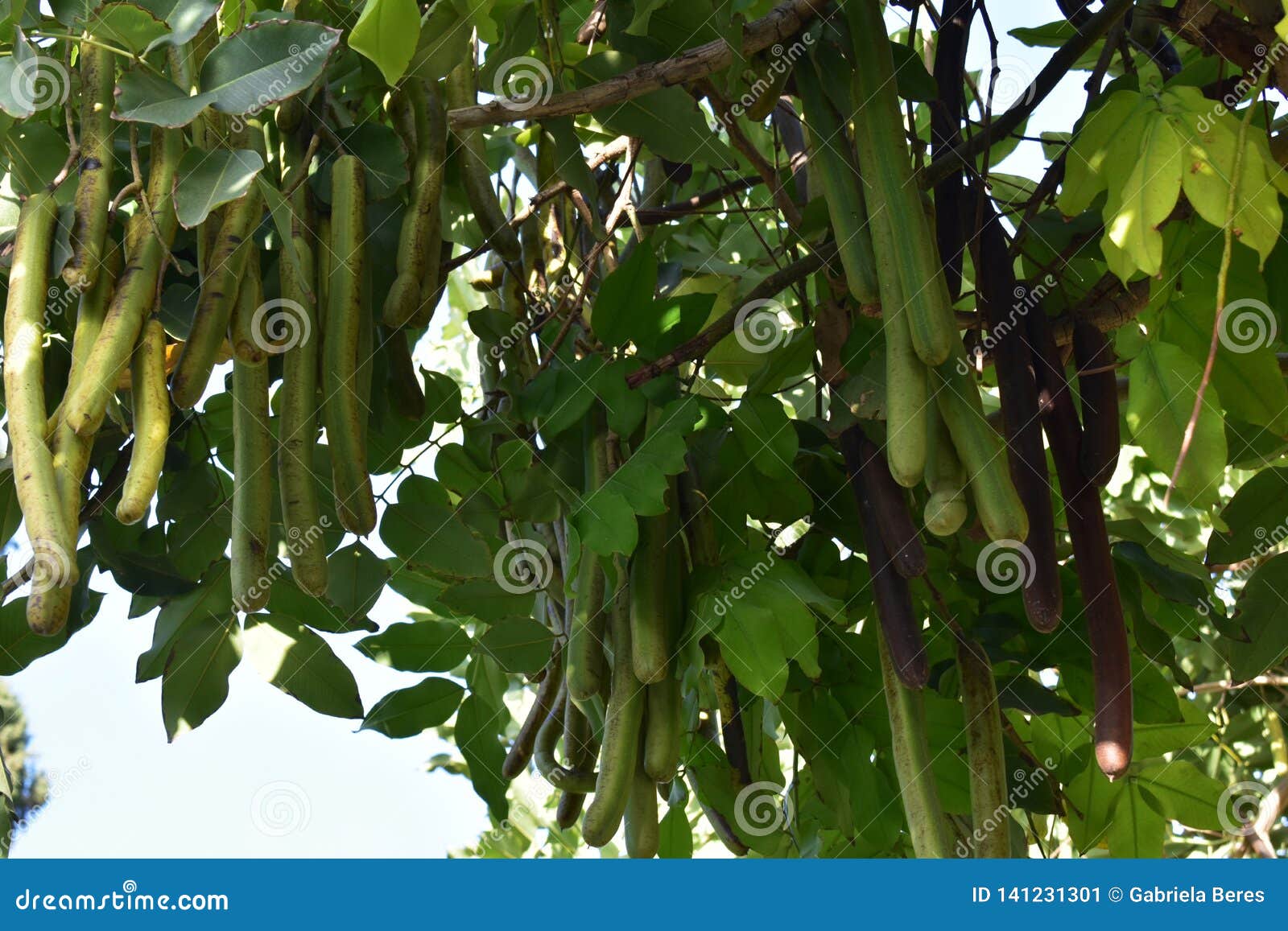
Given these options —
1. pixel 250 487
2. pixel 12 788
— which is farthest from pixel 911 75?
pixel 12 788

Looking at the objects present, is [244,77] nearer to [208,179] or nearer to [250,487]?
[208,179]

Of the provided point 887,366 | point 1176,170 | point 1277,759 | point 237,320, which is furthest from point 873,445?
point 1277,759

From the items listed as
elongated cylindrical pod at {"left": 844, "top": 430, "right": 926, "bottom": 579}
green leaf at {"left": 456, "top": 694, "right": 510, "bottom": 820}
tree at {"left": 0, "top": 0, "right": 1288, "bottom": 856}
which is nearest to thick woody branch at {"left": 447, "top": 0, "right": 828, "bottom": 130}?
tree at {"left": 0, "top": 0, "right": 1288, "bottom": 856}

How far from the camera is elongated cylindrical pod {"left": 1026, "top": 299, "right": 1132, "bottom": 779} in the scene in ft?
3.26

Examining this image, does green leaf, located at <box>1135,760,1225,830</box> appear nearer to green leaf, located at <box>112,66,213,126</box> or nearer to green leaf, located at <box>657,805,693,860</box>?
green leaf, located at <box>657,805,693,860</box>

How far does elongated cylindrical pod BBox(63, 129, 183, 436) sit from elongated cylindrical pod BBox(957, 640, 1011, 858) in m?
0.75

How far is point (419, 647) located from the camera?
1499 mm

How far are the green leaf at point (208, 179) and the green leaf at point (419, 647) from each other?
2.22 feet

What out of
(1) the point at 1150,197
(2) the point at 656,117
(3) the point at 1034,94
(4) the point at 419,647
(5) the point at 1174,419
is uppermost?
(3) the point at 1034,94

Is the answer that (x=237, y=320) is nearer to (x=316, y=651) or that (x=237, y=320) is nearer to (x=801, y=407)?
(x=316, y=651)

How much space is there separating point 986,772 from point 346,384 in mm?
630

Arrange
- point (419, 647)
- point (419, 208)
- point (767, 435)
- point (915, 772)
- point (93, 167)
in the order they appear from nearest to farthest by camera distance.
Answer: point (93, 167), point (915, 772), point (419, 208), point (767, 435), point (419, 647)

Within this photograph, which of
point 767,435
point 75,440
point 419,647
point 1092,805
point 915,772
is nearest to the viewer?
point 75,440

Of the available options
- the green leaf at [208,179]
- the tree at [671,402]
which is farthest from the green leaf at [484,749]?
the green leaf at [208,179]
